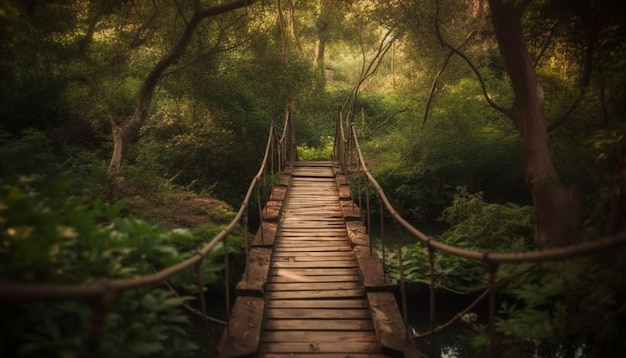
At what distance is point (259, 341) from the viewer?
3.70 meters

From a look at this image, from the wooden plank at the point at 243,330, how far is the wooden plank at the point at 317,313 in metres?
0.16

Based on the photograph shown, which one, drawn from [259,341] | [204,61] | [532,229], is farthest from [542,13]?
[204,61]

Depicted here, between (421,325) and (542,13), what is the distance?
4528mm

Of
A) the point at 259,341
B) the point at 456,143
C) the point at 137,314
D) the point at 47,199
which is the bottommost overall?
the point at 259,341

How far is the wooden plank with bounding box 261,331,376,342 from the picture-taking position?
3.86m

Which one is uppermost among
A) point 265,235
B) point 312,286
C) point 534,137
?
point 534,137

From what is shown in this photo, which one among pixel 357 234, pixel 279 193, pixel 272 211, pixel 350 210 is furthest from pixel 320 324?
pixel 279 193

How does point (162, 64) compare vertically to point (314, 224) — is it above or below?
above

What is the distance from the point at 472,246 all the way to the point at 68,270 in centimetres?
696

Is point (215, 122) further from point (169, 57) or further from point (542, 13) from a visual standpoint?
point (542, 13)

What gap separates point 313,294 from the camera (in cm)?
470

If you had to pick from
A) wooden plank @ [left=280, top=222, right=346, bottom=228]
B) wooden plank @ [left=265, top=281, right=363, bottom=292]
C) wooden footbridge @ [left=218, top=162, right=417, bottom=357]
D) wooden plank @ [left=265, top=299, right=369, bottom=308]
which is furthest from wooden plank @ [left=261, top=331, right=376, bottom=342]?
wooden plank @ [left=280, top=222, right=346, bottom=228]

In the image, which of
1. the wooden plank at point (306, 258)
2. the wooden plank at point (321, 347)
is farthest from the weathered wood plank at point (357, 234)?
the wooden plank at point (321, 347)

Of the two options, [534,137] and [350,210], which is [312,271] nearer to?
[350,210]
